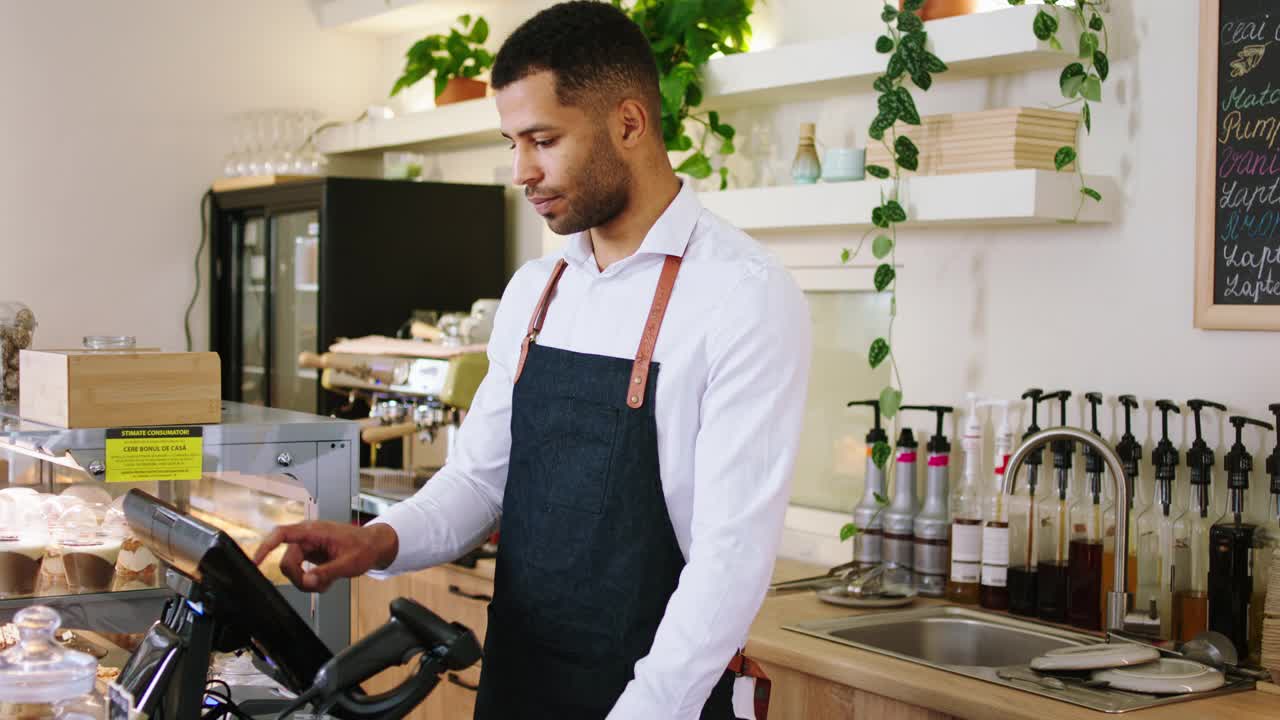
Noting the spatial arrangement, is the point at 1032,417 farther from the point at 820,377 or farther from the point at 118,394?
the point at 118,394

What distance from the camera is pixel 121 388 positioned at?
6.38 ft

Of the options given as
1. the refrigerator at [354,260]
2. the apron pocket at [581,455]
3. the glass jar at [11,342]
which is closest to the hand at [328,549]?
the apron pocket at [581,455]

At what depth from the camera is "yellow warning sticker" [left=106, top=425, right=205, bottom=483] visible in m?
1.93

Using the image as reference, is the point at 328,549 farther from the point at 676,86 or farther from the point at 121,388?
the point at 676,86

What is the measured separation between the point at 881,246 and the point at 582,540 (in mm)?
1389

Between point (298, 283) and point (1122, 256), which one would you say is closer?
point (1122, 256)

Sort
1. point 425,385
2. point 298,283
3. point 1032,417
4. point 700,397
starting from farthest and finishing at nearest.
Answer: point 298,283, point 425,385, point 1032,417, point 700,397

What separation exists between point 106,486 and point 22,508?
0.17 meters

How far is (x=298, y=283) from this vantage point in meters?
4.86

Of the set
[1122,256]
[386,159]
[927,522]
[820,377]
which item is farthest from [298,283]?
[1122,256]

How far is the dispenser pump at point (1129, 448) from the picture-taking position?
2637mm

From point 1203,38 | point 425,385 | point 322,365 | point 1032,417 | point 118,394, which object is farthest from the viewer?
point 322,365

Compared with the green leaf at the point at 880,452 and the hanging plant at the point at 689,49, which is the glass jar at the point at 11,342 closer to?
the hanging plant at the point at 689,49

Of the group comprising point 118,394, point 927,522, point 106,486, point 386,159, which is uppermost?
point 386,159
